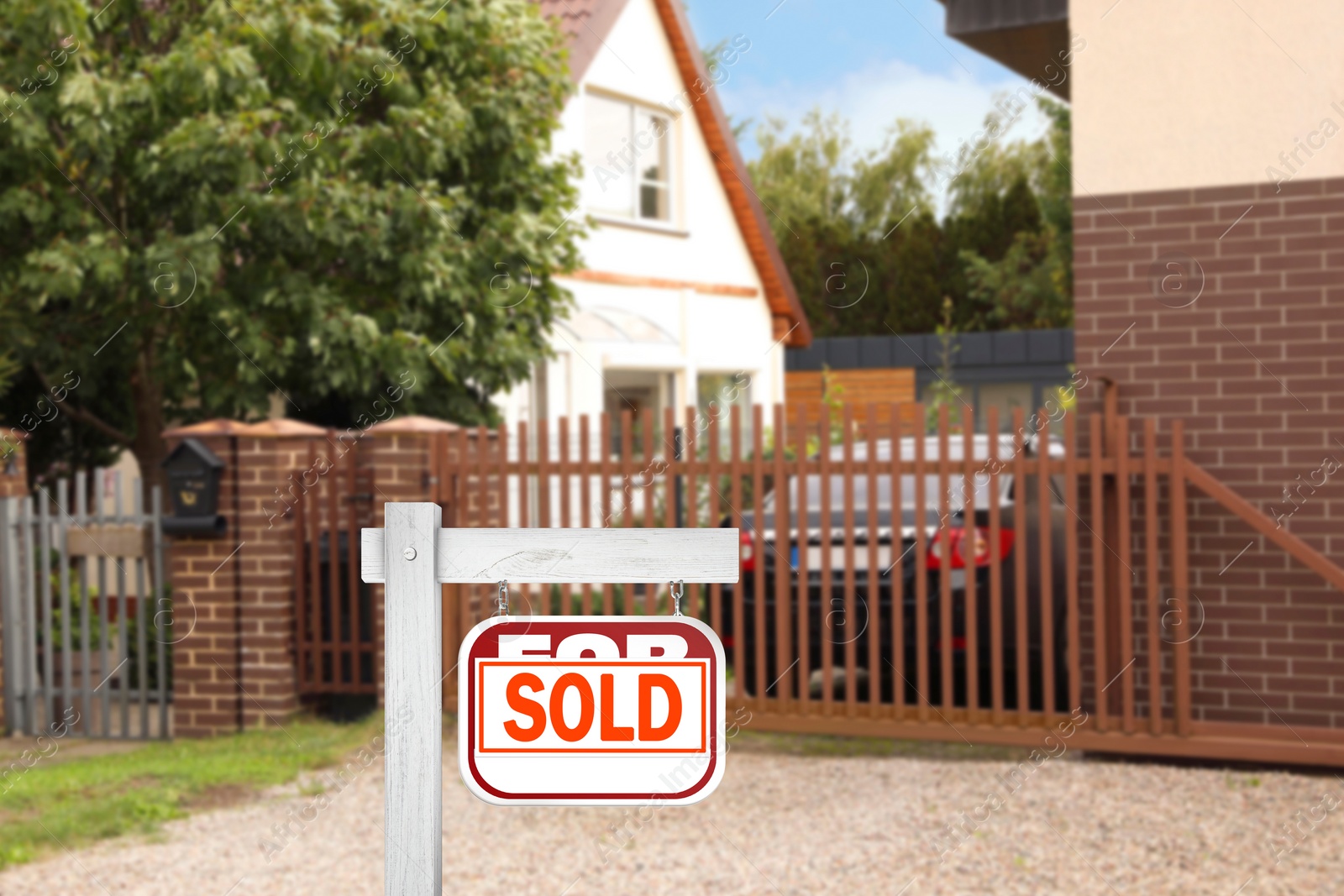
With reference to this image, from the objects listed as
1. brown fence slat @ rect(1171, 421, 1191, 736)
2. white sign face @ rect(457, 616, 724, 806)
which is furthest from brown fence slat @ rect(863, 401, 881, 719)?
white sign face @ rect(457, 616, 724, 806)

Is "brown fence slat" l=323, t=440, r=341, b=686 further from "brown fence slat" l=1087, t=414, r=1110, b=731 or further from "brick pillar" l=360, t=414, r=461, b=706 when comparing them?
"brown fence slat" l=1087, t=414, r=1110, b=731

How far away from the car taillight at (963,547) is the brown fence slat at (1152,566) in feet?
2.13

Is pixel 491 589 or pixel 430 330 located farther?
pixel 430 330

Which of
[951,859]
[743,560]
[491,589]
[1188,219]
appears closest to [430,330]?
[491,589]

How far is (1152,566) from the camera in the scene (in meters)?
6.50

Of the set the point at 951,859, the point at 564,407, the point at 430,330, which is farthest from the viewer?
the point at 564,407

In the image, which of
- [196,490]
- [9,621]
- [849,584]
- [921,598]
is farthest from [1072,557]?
[9,621]

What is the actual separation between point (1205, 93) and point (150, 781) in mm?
5810

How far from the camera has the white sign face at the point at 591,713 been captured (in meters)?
2.35

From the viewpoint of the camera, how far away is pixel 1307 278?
6633 millimetres

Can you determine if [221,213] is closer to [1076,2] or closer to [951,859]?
[1076,2]

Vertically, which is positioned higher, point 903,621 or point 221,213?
point 221,213

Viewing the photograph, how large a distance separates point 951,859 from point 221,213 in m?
6.96

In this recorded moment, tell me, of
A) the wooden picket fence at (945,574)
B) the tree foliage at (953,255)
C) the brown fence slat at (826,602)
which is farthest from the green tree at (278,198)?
the tree foliage at (953,255)
